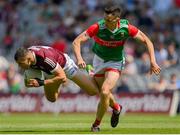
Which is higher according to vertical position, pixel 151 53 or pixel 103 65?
pixel 151 53

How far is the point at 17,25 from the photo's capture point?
34.2 m

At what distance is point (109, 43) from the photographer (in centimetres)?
1683

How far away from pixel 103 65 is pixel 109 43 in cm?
53

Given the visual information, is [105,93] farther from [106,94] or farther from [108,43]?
[108,43]

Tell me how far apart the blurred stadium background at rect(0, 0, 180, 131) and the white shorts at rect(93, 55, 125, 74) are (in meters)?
10.2

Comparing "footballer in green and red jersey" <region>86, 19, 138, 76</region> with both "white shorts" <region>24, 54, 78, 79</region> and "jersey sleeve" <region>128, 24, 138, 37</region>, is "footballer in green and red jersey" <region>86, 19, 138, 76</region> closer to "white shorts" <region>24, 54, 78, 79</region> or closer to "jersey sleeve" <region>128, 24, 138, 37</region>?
"jersey sleeve" <region>128, 24, 138, 37</region>

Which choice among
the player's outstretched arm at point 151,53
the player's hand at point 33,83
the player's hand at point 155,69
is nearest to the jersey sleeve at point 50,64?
the player's hand at point 33,83

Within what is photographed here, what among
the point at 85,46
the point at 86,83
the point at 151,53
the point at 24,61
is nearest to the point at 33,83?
the point at 24,61

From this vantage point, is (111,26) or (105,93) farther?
(111,26)

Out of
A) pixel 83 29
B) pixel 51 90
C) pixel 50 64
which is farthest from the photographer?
pixel 83 29

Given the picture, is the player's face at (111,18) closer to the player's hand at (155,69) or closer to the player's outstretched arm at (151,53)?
the player's outstretched arm at (151,53)

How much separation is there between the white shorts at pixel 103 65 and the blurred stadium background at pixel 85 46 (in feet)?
33.6

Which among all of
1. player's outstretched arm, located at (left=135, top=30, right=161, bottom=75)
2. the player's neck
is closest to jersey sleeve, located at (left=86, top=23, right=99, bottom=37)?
the player's neck

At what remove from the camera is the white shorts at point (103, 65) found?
1698 cm
